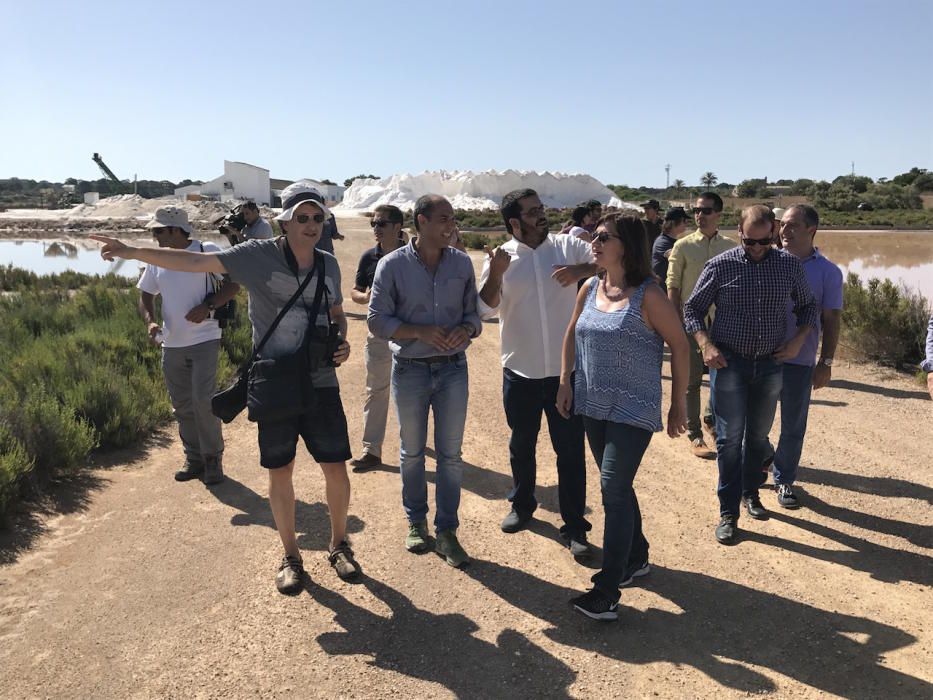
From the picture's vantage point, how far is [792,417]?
490 cm

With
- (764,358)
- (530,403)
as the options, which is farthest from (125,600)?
(764,358)

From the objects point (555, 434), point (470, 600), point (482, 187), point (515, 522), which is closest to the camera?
point (470, 600)

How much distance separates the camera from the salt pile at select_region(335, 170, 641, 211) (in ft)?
261

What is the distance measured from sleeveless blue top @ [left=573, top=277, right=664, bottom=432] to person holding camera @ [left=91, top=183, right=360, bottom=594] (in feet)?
4.32

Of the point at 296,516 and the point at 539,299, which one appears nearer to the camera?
the point at 539,299

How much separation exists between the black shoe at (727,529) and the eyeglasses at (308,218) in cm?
299

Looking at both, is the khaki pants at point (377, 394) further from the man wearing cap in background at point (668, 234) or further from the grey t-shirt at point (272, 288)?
the man wearing cap in background at point (668, 234)

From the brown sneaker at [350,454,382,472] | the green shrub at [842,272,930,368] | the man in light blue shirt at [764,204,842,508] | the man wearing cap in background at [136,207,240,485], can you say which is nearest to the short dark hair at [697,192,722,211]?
the man in light blue shirt at [764,204,842,508]

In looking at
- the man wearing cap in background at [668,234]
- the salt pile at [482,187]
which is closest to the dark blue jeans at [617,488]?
the man wearing cap in background at [668,234]

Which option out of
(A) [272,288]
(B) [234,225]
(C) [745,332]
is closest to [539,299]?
(C) [745,332]

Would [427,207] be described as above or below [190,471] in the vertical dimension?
above

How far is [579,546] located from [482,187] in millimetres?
78773

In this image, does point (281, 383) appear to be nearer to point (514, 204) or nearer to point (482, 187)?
point (514, 204)

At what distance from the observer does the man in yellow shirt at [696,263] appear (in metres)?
5.97
